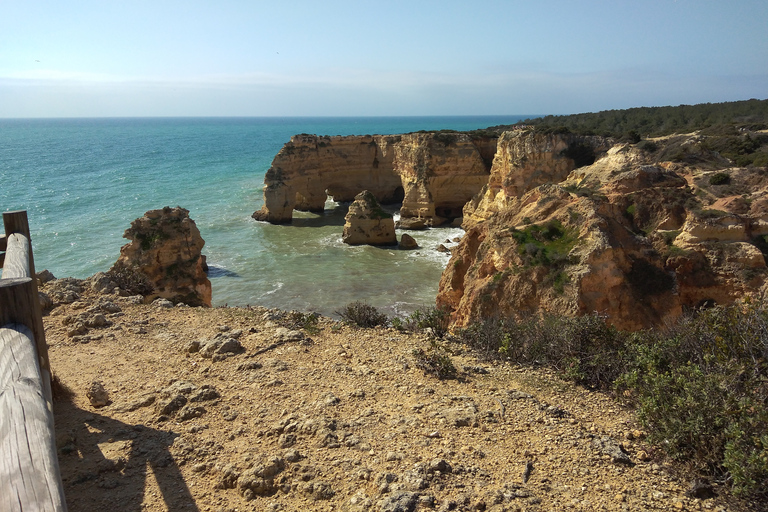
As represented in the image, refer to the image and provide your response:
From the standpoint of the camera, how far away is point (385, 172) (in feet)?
147

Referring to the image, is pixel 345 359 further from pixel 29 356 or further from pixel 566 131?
pixel 566 131

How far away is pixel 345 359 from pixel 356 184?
3959 centimetres

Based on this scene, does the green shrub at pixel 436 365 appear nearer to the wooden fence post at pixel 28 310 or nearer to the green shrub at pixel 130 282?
the wooden fence post at pixel 28 310

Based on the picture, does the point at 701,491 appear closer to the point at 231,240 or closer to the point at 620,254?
the point at 620,254

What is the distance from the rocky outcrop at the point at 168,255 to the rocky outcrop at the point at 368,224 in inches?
647

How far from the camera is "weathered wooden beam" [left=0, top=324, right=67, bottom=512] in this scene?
70.5 inches

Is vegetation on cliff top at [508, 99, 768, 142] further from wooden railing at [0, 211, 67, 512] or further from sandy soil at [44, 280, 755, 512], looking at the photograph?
wooden railing at [0, 211, 67, 512]

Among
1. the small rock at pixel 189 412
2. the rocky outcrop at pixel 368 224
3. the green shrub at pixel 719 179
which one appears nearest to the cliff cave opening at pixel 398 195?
the rocky outcrop at pixel 368 224

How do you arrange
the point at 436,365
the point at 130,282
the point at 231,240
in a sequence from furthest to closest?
the point at 231,240 → the point at 130,282 → the point at 436,365

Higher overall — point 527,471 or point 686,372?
point 686,372

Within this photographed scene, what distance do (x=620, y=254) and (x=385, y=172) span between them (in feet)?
117

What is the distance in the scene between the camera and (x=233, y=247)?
32.7 metres

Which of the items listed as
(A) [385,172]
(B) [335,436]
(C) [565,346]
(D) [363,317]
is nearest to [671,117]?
(A) [385,172]

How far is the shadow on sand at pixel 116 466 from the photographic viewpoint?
3632 mm
